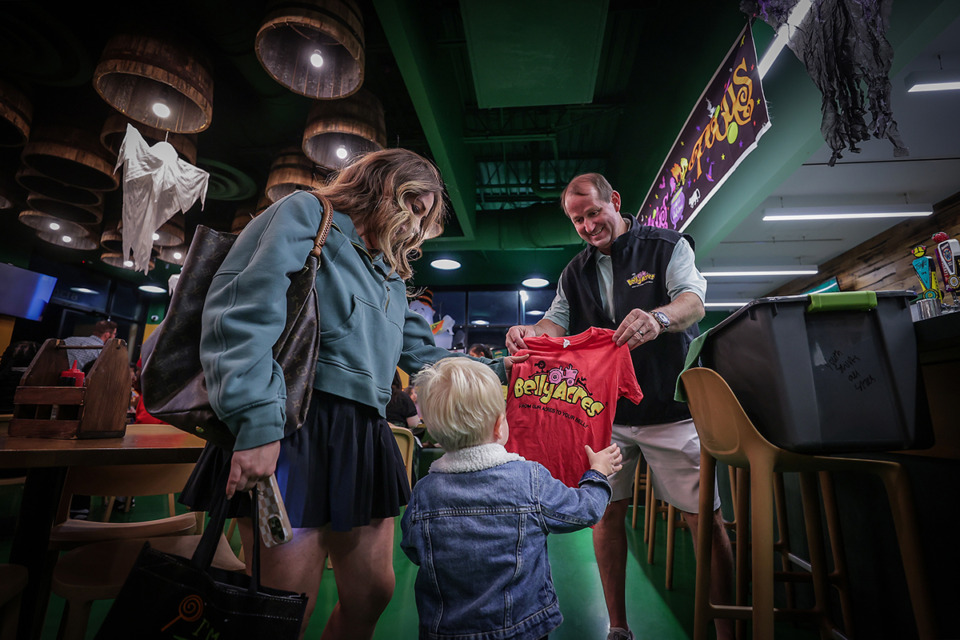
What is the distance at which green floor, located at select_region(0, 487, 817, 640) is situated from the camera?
2062 mm

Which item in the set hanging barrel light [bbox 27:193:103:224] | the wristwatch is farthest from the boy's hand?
hanging barrel light [bbox 27:193:103:224]

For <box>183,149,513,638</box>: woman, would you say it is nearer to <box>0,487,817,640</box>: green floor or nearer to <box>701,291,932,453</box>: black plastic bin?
<box>701,291,932,453</box>: black plastic bin

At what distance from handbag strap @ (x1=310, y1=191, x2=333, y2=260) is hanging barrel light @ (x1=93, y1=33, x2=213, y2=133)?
3156 mm

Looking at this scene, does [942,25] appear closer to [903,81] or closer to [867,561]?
[903,81]

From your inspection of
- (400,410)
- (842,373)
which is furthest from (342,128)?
(842,373)

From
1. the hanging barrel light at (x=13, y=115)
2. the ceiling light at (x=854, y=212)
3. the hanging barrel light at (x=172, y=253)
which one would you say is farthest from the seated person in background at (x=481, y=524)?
the hanging barrel light at (x=172, y=253)

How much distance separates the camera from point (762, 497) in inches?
49.1

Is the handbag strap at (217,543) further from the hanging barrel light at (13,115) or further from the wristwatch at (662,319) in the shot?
the hanging barrel light at (13,115)

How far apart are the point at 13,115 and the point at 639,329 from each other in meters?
5.62

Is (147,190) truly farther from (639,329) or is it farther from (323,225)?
(639,329)

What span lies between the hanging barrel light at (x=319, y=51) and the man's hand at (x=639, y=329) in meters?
2.88

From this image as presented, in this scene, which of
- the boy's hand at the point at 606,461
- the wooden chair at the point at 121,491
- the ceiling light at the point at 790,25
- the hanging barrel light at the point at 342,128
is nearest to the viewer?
the boy's hand at the point at 606,461

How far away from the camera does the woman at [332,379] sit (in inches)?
36.3

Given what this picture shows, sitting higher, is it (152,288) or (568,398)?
(152,288)
